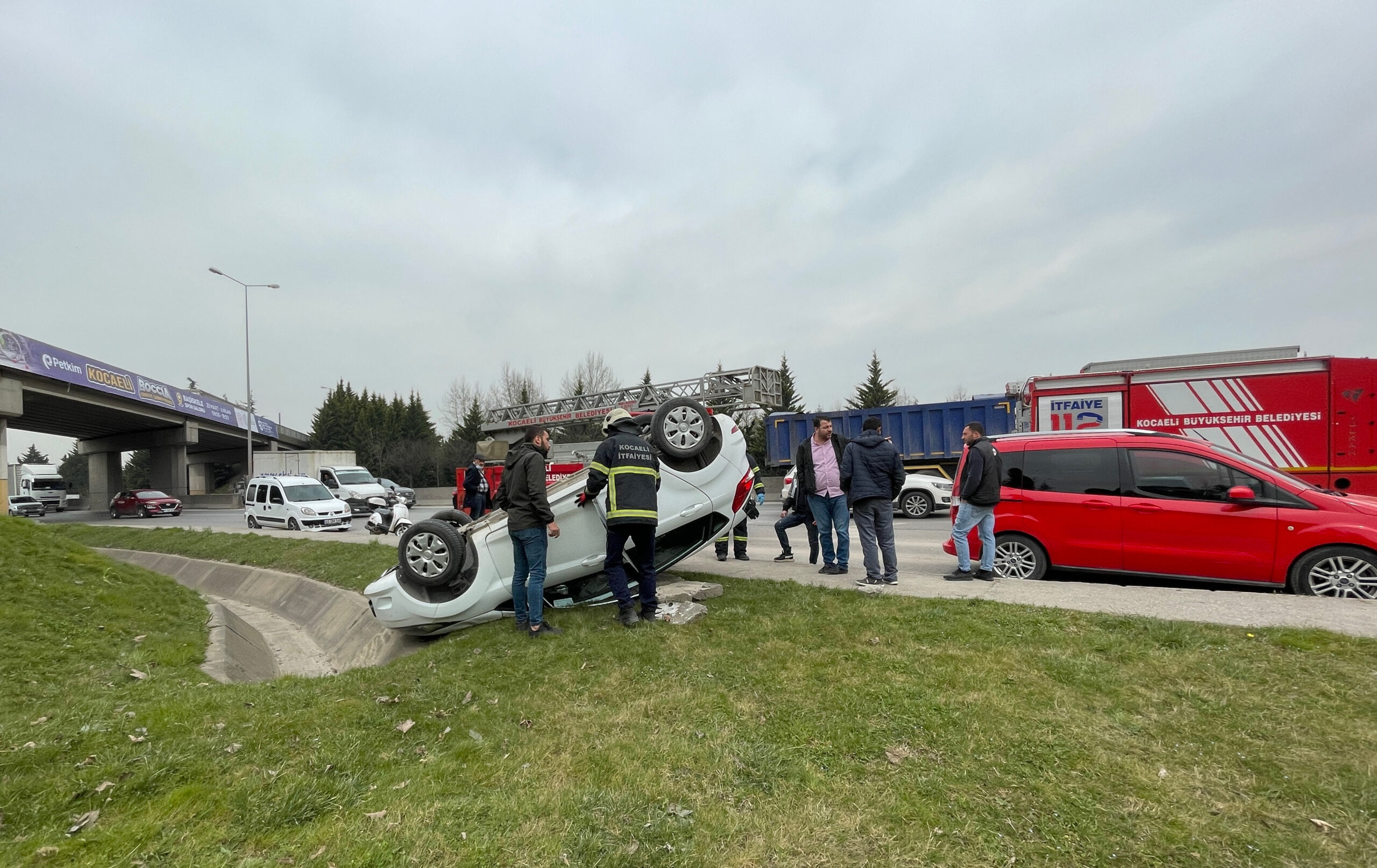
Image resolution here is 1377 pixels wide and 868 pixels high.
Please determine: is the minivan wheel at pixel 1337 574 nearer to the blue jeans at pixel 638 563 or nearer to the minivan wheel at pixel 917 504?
the blue jeans at pixel 638 563

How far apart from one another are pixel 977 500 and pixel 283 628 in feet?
28.9

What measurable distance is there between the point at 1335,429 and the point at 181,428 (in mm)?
50116

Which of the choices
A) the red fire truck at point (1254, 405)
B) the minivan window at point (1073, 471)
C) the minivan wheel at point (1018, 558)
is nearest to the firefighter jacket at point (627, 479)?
the minivan wheel at point (1018, 558)

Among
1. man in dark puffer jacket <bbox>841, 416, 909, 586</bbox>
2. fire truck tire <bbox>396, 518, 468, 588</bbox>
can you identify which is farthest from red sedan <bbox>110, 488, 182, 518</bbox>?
man in dark puffer jacket <bbox>841, 416, 909, 586</bbox>

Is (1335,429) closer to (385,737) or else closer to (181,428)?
(385,737)

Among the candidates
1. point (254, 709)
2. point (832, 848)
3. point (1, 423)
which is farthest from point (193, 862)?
point (1, 423)

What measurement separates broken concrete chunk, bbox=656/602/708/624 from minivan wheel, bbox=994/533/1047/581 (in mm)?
3383

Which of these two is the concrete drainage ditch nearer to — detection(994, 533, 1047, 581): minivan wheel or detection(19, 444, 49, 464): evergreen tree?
detection(994, 533, 1047, 581): minivan wheel

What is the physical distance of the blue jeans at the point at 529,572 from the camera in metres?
5.17

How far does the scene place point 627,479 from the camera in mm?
5133

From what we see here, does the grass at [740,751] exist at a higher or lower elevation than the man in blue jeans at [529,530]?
lower

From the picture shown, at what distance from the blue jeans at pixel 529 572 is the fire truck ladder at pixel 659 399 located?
1250 cm

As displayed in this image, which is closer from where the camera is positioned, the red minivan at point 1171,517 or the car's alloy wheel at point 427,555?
the car's alloy wheel at point 427,555

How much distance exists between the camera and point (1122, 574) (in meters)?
6.62
